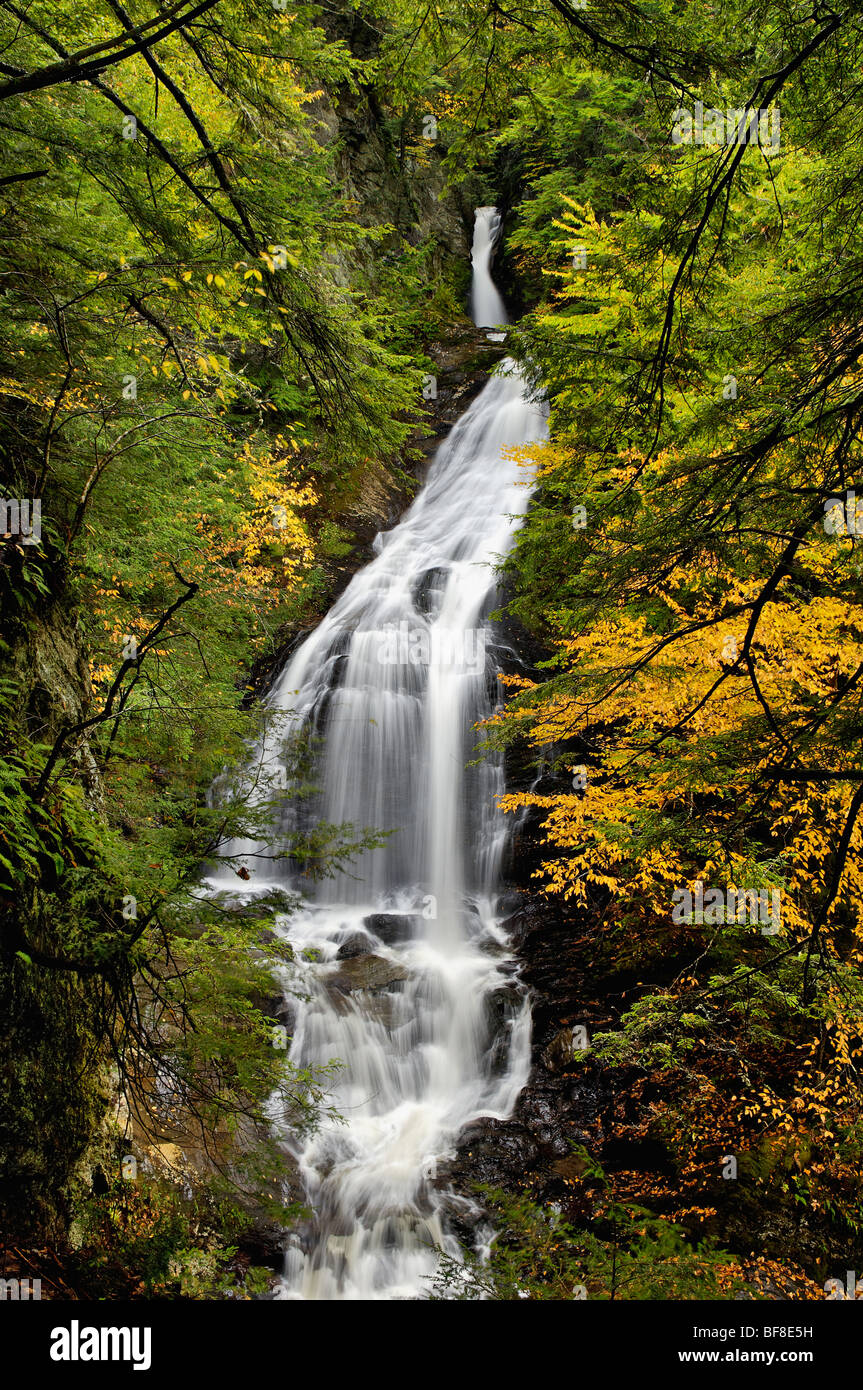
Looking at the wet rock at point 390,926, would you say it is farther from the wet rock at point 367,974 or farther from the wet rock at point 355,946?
the wet rock at point 367,974

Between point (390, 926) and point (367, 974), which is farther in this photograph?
point (390, 926)

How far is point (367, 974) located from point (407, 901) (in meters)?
1.77

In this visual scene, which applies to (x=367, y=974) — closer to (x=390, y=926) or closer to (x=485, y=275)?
(x=390, y=926)

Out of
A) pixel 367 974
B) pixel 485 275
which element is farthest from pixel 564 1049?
pixel 485 275

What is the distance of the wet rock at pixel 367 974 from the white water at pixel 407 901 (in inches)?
1.4

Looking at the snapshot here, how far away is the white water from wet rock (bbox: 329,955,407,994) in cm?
4

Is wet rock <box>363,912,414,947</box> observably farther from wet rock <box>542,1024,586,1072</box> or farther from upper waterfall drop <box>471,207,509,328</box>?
upper waterfall drop <box>471,207,509,328</box>

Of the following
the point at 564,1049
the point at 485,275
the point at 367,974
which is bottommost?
the point at 564,1049

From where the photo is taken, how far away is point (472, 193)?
25.5 metres

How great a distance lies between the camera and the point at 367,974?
8859 mm

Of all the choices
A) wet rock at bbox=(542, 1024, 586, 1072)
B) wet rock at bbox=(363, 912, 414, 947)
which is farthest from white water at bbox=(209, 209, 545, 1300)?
wet rock at bbox=(542, 1024, 586, 1072)

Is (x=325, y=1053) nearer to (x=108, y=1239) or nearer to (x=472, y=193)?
(x=108, y=1239)
